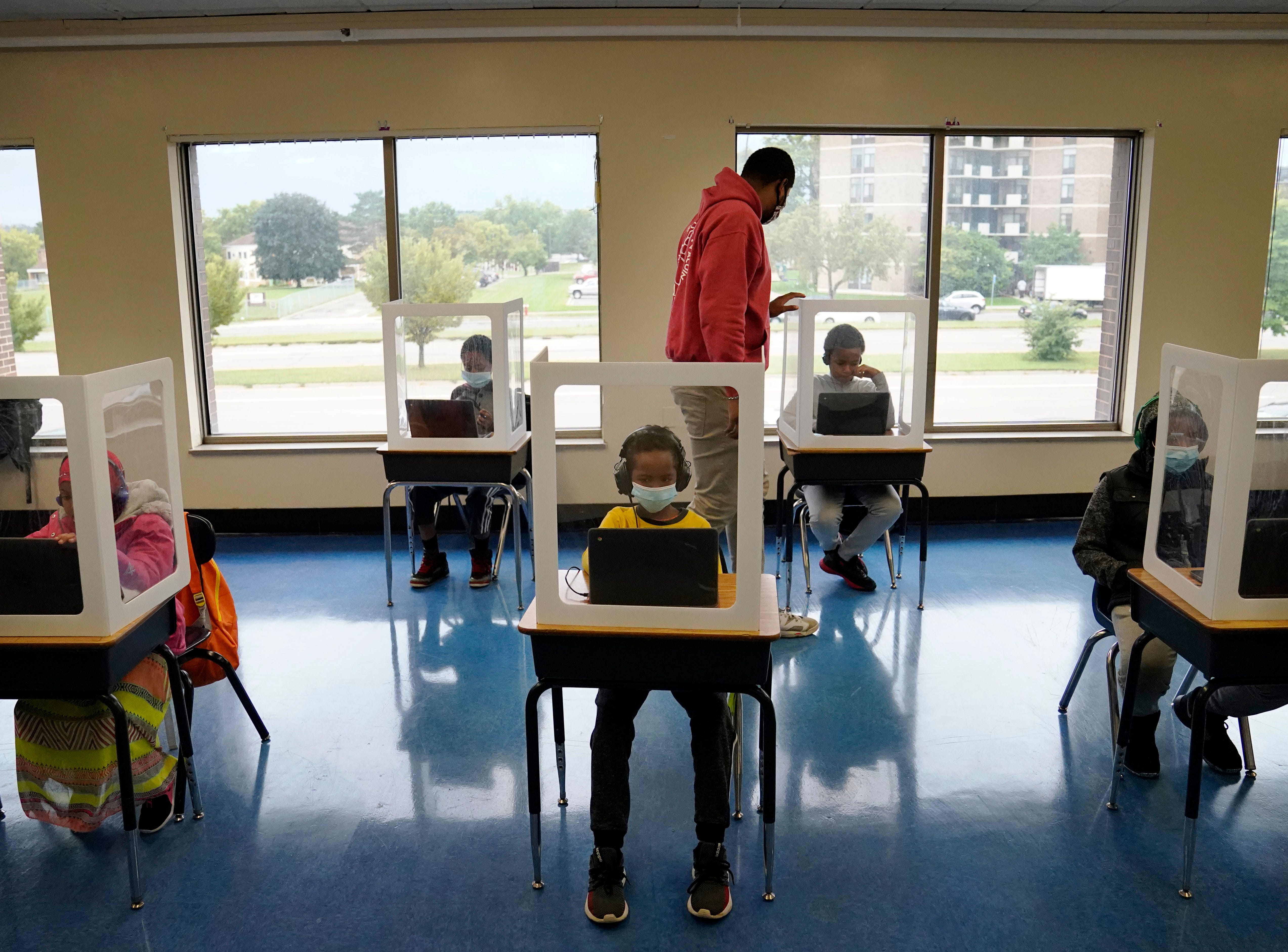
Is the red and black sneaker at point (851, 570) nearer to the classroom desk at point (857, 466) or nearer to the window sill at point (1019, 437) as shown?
the classroom desk at point (857, 466)

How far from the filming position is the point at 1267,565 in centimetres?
218

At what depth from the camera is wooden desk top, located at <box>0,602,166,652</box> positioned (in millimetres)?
2160

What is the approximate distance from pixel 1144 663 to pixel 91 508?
260 cm

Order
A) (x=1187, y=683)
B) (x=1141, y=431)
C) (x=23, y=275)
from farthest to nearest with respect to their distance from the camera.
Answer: (x=23, y=275), (x=1187, y=683), (x=1141, y=431)

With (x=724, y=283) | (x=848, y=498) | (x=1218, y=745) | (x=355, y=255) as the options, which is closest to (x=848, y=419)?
(x=848, y=498)

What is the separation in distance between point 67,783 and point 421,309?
2.33 m

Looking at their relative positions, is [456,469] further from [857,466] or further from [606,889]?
[606,889]

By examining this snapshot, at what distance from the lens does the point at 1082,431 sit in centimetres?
573

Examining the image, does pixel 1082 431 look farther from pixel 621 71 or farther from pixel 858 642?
pixel 621 71

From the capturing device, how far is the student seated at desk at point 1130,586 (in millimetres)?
2689

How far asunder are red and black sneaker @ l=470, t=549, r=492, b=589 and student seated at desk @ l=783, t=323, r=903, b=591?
145 cm

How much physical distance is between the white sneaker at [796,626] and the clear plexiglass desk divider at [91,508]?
2.33 meters

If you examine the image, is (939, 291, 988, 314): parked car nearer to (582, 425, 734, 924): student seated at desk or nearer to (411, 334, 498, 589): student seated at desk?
(411, 334, 498, 589): student seated at desk

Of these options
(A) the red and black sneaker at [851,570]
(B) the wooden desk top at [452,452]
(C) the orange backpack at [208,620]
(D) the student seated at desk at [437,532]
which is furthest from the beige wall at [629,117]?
(C) the orange backpack at [208,620]
